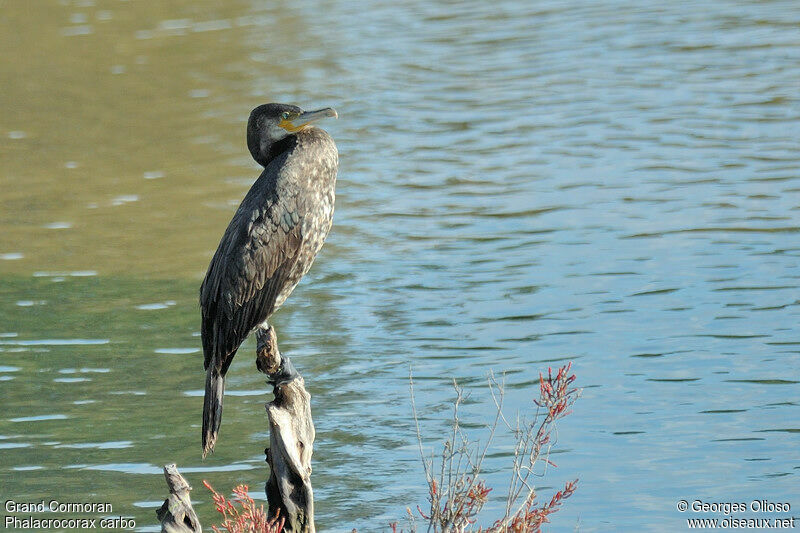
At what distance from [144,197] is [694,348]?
24.7 ft

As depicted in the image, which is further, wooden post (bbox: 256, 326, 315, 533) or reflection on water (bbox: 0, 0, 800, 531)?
reflection on water (bbox: 0, 0, 800, 531)

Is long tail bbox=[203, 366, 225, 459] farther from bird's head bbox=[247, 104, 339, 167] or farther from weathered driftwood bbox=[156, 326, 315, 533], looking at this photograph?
bird's head bbox=[247, 104, 339, 167]

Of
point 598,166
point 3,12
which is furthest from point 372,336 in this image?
point 3,12

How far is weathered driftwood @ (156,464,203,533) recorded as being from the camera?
611cm

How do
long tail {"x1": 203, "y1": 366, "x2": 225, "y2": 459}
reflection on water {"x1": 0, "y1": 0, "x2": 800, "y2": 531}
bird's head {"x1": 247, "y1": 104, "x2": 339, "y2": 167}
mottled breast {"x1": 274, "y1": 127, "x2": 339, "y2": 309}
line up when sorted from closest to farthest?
long tail {"x1": 203, "y1": 366, "x2": 225, "y2": 459}
mottled breast {"x1": 274, "y1": 127, "x2": 339, "y2": 309}
bird's head {"x1": 247, "y1": 104, "x2": 339, "y2": 167}
reflection on water {"x1": 0, "y1": 0, "x2": 800, "y2": 531}

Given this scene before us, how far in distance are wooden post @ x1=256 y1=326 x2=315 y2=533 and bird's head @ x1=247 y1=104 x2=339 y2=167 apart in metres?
1.26

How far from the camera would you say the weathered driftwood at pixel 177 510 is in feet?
20.1

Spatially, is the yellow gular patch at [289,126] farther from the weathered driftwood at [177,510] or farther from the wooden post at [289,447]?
the weathered driftwood at [177,510]

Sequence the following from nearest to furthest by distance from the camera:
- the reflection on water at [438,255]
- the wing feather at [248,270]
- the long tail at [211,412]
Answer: the long tail at [211,412] → the wing feather at [248,270] → the reflection on water at [438,255]

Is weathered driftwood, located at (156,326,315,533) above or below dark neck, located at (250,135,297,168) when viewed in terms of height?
below

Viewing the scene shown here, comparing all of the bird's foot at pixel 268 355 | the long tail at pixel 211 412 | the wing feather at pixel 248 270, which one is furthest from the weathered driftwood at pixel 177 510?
the wing feather at pixel 248 270

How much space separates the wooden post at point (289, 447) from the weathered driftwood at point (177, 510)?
0.67m

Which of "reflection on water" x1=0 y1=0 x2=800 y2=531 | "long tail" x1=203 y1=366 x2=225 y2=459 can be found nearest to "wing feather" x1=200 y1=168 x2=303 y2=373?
"long tail" x1=203 y1=366 x2=225 y2=459

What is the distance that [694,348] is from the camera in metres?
10.8
